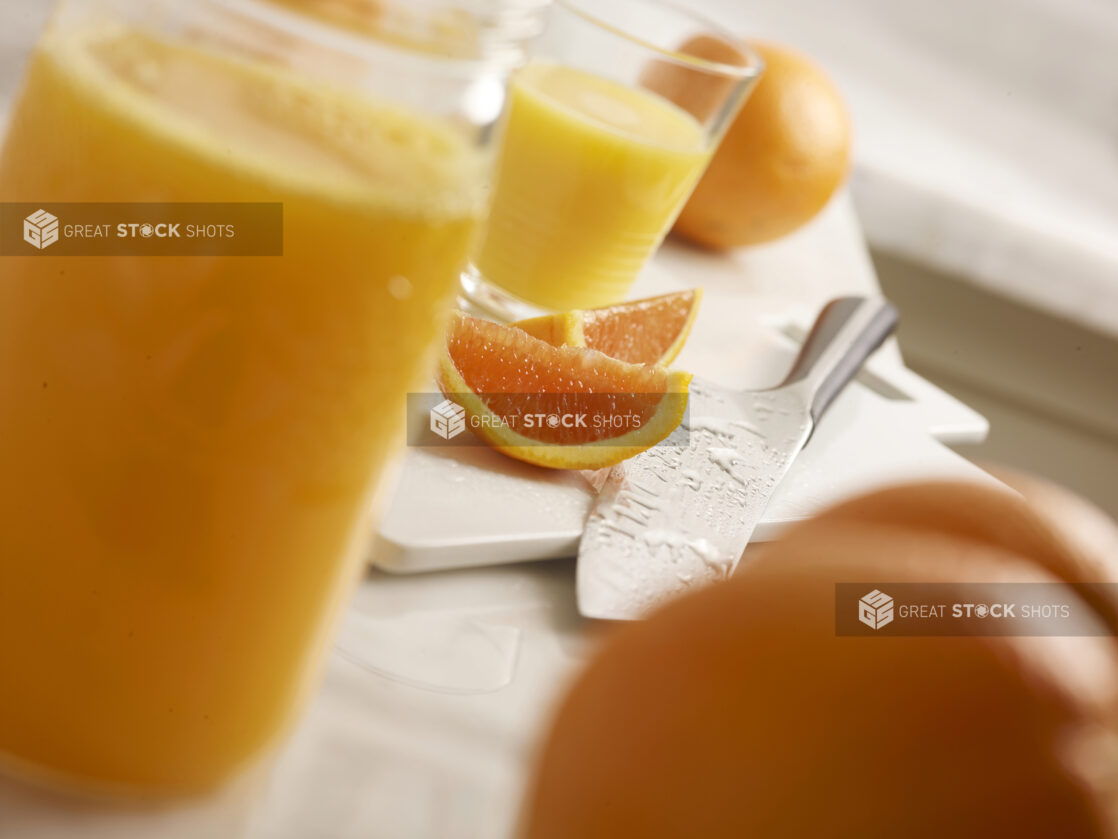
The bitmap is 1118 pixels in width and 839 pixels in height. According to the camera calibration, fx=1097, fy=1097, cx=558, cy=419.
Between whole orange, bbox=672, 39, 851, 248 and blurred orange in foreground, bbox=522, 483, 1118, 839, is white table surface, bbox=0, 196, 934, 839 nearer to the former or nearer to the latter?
blurred orange in foreground, bbox=522, 483, 1118, 839

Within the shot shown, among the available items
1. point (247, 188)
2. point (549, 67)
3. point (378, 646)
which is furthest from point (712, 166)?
point (247, 188)

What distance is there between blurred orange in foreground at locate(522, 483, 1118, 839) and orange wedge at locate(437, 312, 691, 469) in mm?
304

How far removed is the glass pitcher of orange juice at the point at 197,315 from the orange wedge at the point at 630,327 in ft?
1.18

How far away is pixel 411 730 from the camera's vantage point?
41cm

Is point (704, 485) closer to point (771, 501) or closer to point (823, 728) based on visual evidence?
point (771, 501)

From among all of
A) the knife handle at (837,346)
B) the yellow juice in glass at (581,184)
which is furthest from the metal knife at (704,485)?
the yellow juice in glass at (581,184)

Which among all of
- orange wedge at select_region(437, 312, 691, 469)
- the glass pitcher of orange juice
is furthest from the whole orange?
the glass pitcher of orange juice

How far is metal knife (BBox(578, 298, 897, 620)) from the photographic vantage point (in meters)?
0.52

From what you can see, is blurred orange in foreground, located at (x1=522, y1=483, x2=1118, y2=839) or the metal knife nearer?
blurred orange in foreground, located at (x1=522, y1=483, x2=1118, y2=839)

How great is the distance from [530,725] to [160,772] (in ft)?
0.48

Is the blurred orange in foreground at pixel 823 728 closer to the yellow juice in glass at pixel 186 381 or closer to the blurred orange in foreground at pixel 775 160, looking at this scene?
the yellow juice in glass at pixel 186 381

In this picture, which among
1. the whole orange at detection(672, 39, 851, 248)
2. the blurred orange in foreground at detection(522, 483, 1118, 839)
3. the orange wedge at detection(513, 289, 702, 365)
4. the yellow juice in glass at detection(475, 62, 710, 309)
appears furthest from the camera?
the whole orange at detection(672, 39, 851, 248)

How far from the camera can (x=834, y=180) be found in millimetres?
1086

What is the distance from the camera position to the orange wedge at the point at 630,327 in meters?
0.68
